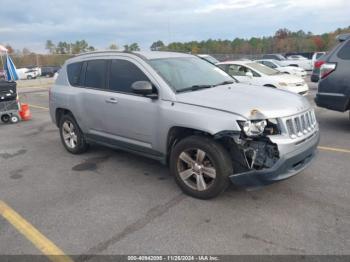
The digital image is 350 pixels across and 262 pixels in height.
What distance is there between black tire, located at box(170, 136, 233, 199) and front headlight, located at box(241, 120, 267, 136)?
37 centimetres

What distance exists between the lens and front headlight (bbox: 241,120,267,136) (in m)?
3.59

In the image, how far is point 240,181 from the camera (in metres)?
3.67

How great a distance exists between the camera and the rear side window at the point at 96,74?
17.2 ft

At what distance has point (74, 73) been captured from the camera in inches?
235

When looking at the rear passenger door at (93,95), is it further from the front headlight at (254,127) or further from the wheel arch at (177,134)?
the front headlight at (254,127)

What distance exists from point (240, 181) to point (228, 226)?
1.66 ft

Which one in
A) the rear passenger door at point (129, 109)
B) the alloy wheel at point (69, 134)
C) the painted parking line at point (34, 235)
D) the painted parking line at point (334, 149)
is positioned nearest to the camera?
the painted parking line at point (34, 235)

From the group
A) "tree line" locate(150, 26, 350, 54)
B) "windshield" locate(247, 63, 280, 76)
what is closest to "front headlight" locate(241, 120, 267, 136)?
"windshield" locate(247, 63, 280, 76)

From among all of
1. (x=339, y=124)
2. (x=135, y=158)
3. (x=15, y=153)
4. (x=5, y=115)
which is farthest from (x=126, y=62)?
(x=5, y=115)

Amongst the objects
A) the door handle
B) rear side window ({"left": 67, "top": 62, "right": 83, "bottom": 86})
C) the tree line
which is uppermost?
the tree line

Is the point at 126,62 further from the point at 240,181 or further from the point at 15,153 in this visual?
the point at 15,153

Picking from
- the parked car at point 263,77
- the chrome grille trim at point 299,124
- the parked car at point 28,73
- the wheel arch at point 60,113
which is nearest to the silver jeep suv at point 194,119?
the chrome grille trim at point 299,124

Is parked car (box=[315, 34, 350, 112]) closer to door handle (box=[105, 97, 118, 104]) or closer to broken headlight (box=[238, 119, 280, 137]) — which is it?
broken headlight (box=[238, 119, 280, 137])

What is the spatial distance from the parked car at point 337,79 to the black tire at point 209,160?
13.2ft
